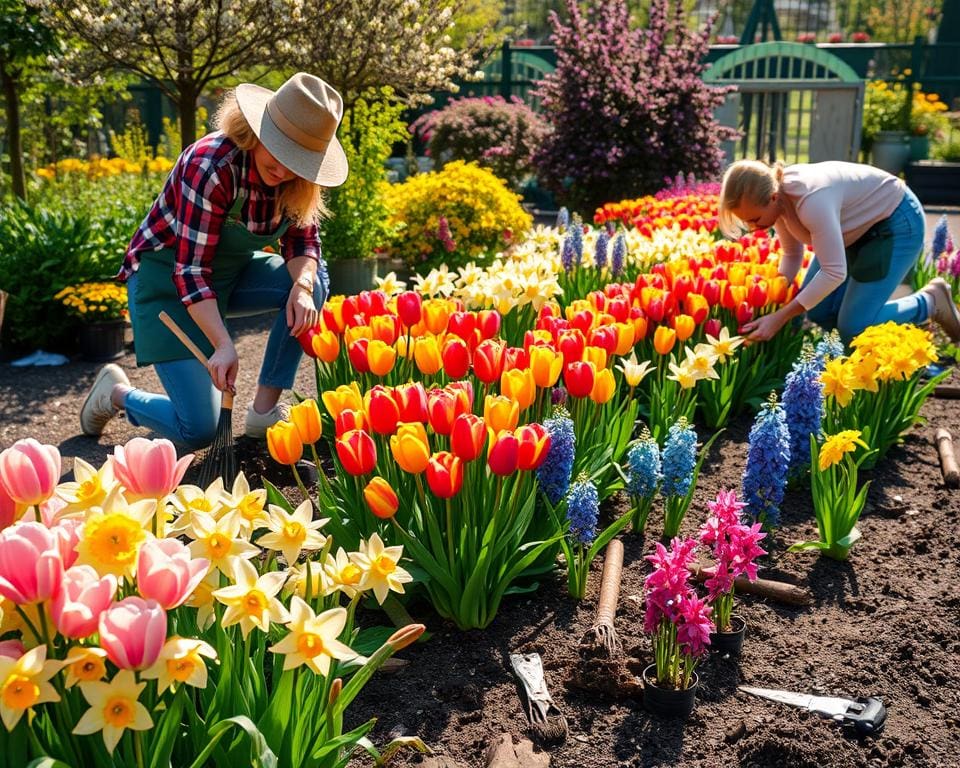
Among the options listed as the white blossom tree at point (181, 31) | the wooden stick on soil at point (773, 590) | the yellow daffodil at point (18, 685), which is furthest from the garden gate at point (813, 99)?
the yellow daffodil at point (18, 685)

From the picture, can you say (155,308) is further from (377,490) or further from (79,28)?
(79,28)

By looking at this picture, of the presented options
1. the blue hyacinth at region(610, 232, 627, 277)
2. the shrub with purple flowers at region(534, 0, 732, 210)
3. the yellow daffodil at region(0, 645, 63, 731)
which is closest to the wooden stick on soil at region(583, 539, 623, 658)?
the yellow daffodil at region(0, 645, 63, 731)

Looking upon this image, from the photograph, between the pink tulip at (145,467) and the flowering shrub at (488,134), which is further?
the flowering shrub at (488,134)

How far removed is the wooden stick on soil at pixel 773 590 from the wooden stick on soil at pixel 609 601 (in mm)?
212

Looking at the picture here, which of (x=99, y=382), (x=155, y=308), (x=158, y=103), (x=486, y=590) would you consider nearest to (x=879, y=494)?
(x=486, y=590)

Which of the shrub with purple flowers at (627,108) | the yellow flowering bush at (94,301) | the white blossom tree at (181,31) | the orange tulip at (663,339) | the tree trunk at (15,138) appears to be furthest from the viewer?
the shrub with purple flowers at (627,108)

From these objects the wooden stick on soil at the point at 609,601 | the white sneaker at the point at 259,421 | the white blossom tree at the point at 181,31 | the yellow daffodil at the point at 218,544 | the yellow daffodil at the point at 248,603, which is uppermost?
the white blossom tree at the point at 181,31

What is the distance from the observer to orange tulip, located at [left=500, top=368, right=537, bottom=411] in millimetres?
2621

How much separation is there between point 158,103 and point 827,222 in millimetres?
15713

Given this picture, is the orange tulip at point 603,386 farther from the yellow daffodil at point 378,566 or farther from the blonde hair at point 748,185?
the blonde hair at point 748,185

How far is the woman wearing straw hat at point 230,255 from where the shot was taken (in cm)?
325

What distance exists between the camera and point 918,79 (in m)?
18.1

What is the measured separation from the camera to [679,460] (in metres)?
2.98

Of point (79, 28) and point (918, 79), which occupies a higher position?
point (79, 28)
